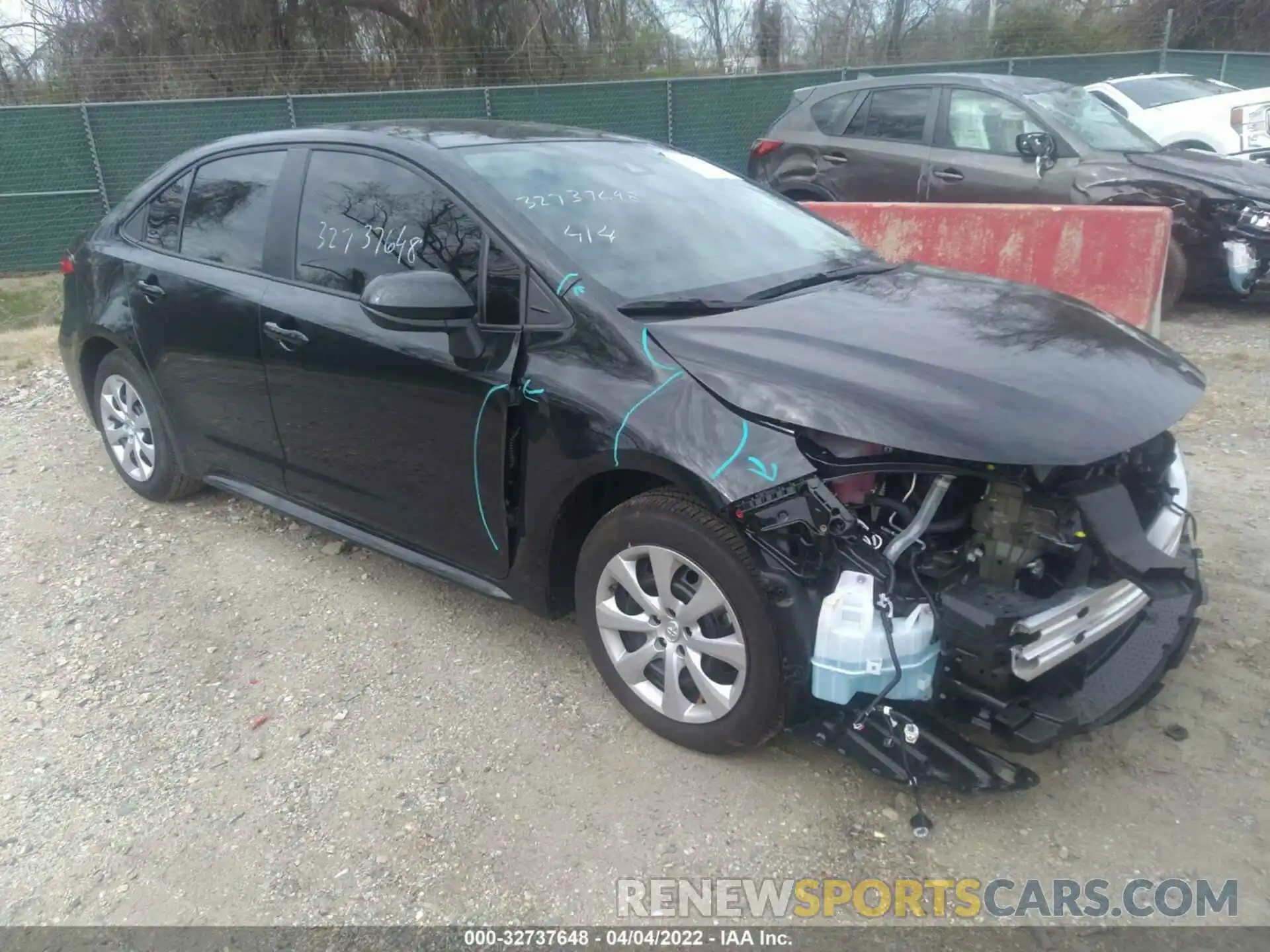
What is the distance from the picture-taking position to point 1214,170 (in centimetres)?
714

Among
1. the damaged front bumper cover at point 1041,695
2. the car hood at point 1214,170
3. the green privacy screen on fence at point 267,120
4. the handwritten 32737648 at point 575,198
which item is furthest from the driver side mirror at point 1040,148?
the green privacy screen on fence at point 267,120

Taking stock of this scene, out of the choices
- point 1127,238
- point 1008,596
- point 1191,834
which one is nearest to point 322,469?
point 1008,596

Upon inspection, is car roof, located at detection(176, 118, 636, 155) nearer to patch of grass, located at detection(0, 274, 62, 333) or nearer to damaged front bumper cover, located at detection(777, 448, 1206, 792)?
damaged front bumper cover, located at detection(777, 448, 1206, 792)

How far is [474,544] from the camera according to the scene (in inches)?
132

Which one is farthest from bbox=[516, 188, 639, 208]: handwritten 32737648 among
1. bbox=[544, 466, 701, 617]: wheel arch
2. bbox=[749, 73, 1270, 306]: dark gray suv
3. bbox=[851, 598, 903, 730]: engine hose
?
bbox=[749, 73, 1270, 306]: dark gray suv

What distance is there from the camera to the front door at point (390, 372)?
124 inches

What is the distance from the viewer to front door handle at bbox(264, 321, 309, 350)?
3.63 m

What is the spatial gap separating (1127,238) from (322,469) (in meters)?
4.93

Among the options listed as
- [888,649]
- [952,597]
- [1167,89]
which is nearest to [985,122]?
[1167,89]

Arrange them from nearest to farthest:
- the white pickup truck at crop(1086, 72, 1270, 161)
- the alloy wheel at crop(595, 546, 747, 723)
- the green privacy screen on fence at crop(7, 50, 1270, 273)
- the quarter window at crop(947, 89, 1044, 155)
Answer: the alloy wheel at crop(595, 546, 747, 723), the quarter window at crop(947, 89, 1044, 155), the white pickup truck at crop(1086, 72, 1270, 161), the green privacy screen on fence at crop(7, 50, 1270, 273)

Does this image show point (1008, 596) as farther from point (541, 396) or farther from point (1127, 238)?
point (1127, 238)

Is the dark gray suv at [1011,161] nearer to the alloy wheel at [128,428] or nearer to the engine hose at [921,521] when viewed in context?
the engine hose at [921,521]

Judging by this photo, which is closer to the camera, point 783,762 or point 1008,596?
point 1008,596

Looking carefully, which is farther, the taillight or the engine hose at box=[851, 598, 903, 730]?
the taillight
